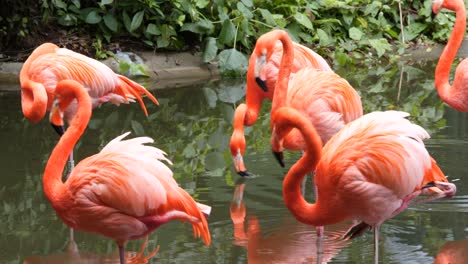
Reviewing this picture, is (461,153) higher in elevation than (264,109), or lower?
higher

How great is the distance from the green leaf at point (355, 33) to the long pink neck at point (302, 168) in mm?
7044

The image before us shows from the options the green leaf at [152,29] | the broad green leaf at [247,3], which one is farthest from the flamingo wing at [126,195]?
the broad green leaf at [247,3]

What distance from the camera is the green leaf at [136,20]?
9570 millimetres

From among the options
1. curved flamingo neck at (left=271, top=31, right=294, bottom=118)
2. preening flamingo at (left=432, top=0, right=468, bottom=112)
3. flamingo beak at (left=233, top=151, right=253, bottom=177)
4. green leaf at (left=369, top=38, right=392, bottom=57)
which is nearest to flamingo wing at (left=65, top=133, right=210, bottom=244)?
curved flamingo neck at (left=271, top=31, right=294, bottom=118)

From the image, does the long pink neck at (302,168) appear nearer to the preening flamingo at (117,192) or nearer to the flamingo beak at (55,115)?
the preening flamingo at (117,192)

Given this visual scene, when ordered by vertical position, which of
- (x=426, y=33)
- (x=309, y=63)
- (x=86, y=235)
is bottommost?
(x=426, y=33)

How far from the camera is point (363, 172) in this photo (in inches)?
155

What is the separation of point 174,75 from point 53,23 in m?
1.66

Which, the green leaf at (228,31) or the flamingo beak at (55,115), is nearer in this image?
the flamingo beak at (55,115)

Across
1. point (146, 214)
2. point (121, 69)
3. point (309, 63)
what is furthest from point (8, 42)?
point (146, 214)

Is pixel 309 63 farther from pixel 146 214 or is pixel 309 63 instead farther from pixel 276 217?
pixel 146 214

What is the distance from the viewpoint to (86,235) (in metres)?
4.85

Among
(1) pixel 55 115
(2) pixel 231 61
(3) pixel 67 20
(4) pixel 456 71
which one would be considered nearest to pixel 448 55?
(4) pixel 456 71

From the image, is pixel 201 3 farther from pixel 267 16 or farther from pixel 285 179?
pixel 285 179
